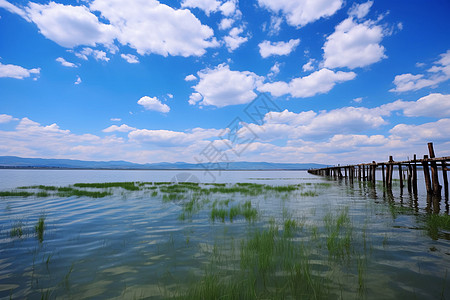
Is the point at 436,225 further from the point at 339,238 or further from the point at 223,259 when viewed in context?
the point at 223,259

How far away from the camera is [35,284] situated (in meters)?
4.33

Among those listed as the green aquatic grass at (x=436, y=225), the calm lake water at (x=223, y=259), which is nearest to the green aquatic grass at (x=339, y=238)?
the calm lake water at (x=223, y=259)

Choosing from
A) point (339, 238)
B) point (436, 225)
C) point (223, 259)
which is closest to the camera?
point (223, 259)

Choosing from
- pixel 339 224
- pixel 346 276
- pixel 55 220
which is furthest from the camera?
pixel 55 220

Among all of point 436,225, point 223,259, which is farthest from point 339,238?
point 436,225

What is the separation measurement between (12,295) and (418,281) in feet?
25.5

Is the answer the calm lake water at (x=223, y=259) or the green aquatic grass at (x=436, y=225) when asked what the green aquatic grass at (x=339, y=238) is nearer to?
the calm lake water at (x=223, y=259)

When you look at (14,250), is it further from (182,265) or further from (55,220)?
(182,265)

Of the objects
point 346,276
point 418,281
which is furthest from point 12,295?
point 418,281

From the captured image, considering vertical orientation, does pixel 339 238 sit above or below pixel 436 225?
below

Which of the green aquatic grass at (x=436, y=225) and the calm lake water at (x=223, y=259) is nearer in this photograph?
the calm lake water at (x=223, y=259)

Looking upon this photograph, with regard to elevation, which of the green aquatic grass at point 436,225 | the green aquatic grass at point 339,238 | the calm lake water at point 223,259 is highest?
the green aquatic grass at point 436,225

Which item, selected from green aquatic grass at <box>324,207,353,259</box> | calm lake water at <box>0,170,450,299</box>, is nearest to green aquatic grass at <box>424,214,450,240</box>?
calm lake water at <box>0,170,450,299</box>

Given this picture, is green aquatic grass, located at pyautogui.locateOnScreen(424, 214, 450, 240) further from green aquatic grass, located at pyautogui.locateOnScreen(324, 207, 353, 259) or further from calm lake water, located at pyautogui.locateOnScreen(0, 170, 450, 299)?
green aquatic grass, located at pyautogui.locateOnScreen(324, 207, 353, 259)
